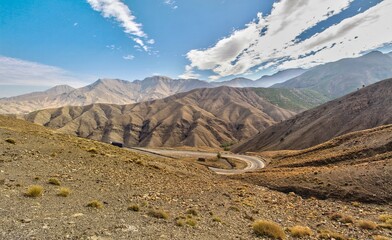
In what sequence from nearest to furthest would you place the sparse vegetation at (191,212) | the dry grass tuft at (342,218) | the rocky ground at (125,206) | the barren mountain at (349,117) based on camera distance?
the rocky ground at (125,206) < the sparse vegetation at (191,212) < the dry grass tuft at (342,218) < the barren mountain at (349,117)

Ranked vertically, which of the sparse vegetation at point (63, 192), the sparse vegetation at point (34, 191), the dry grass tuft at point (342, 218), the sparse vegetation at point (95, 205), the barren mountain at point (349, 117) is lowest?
the dry grass tuft at point (342, 218)

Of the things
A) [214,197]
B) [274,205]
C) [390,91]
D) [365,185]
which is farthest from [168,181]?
[390,91]

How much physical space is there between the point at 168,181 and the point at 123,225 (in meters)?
11.6

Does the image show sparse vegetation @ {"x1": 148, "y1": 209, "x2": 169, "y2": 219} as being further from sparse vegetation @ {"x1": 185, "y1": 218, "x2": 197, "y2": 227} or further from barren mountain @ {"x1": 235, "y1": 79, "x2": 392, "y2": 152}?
barren mountain @ {"x1": 235, "y1": 79, "x2": 392, "y2": 152}

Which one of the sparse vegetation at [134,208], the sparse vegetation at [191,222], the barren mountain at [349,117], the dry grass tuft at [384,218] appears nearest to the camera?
the sparse vegetation at [191,222]

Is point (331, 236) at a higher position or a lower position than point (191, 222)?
lower

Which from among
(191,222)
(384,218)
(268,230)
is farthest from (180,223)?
(384,218)

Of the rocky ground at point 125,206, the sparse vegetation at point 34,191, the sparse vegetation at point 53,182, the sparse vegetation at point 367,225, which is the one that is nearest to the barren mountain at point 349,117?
the rocky ground at point 125,206

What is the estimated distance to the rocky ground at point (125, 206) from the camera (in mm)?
11086

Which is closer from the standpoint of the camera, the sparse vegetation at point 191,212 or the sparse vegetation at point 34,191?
the sparse vegetation at point 34,191

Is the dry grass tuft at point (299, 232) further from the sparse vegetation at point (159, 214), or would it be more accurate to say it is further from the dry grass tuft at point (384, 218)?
the dry grass tuft at point (384, 218)

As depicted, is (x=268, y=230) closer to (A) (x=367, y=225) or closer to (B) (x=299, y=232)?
(B) (x=299, y=232)

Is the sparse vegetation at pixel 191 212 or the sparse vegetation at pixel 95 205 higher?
the sparse vegetation at pixel 95 205

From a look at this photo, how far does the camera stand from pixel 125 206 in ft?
47.9
